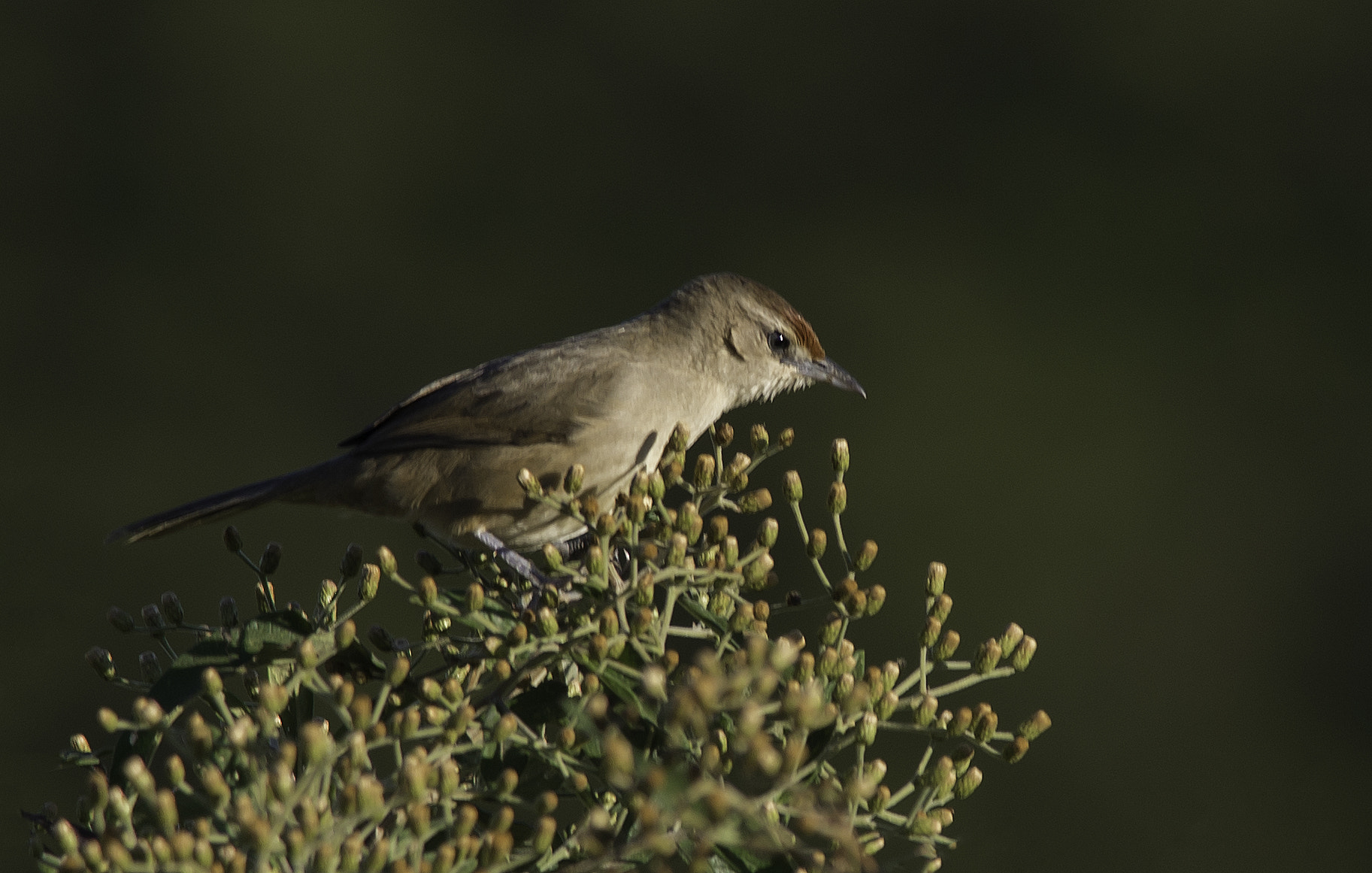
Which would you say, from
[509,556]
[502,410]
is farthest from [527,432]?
[509,556]

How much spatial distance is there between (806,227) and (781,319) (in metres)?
10.9

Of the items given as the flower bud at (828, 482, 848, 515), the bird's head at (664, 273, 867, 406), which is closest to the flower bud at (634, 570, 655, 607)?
the flower bud at (828, 482, 848, 515)

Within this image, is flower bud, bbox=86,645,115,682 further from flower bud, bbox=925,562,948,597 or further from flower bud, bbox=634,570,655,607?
flower bud, bbox=925,562,948,597

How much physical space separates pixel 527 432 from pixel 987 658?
1.94 metres

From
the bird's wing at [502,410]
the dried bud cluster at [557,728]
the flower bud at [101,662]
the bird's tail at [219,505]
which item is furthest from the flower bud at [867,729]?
the bird's tail at [219,505]

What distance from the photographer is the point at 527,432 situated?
3.96 m

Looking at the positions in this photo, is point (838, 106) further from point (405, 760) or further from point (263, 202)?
point (405, 760)

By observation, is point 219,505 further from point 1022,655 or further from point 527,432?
point 1022,655

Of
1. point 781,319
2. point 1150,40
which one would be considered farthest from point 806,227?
point 781,319

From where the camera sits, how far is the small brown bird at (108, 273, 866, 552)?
12.5ft

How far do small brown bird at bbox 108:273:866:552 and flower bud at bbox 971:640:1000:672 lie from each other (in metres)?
1.60

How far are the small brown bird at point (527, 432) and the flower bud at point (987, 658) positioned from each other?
160 cm

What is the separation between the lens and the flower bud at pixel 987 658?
2.38 metres

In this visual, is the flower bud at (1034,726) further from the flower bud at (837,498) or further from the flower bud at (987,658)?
the flower bud at (837,498)
